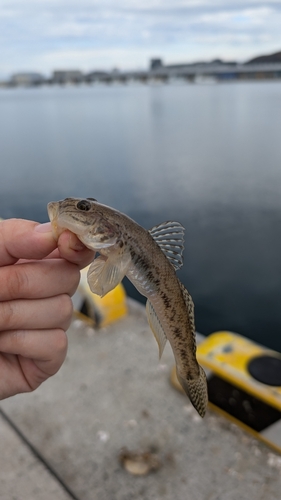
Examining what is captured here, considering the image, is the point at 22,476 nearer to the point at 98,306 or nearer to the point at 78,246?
the point at 98,306

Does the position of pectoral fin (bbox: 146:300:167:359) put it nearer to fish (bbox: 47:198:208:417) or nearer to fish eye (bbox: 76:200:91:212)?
fish (bbox: 47:198:208:417)

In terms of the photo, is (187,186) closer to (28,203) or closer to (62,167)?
(28,203)

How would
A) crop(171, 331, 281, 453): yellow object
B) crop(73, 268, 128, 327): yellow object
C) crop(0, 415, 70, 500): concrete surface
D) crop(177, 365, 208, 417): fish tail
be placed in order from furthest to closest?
1. crop(73, 268, 128, 327): yellow object
2. crop(171, 331, 281, 453): yellow object
3. crop(0, 415, 70, 500): concrete surface
4. crop(177, 365, 208, 417): fish tail

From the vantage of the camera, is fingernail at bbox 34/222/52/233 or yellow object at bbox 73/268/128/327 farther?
yellow object at bbox 73/268/128/327

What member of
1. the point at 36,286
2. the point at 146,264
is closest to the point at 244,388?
the point at 146,264

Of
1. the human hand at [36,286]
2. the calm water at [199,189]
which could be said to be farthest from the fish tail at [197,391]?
the calm water at [199,189]

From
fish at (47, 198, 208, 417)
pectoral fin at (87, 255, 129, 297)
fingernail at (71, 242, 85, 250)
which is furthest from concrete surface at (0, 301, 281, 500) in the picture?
fingernail at (71, 242, 85, 250)
